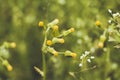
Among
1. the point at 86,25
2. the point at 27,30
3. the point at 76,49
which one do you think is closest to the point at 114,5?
the point at 86,25

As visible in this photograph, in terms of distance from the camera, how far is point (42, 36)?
12.4 ft

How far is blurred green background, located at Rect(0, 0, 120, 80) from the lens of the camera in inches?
134

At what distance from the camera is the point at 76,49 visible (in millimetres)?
3455

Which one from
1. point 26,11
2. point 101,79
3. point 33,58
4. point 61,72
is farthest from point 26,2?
point 101,79

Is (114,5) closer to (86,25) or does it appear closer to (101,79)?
(86,25)

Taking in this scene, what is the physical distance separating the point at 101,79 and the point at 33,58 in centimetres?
71

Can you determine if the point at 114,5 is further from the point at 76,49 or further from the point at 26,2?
the point at 26,2

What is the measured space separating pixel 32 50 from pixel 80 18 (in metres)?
0.49

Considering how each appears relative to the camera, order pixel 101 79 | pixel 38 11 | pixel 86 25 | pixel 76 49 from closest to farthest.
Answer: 1. pixel 101 79
2. pixel 76 49
3. pixel 86 25
4. pixel 38 11

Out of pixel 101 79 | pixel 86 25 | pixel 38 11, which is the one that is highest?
pixel 38 11

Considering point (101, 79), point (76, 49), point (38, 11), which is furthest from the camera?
point (38, 11)

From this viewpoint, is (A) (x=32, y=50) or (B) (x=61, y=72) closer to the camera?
(B) (x=61, y=72)

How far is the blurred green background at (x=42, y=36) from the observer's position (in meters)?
3.41

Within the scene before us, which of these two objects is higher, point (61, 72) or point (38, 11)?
point (38, 11)
